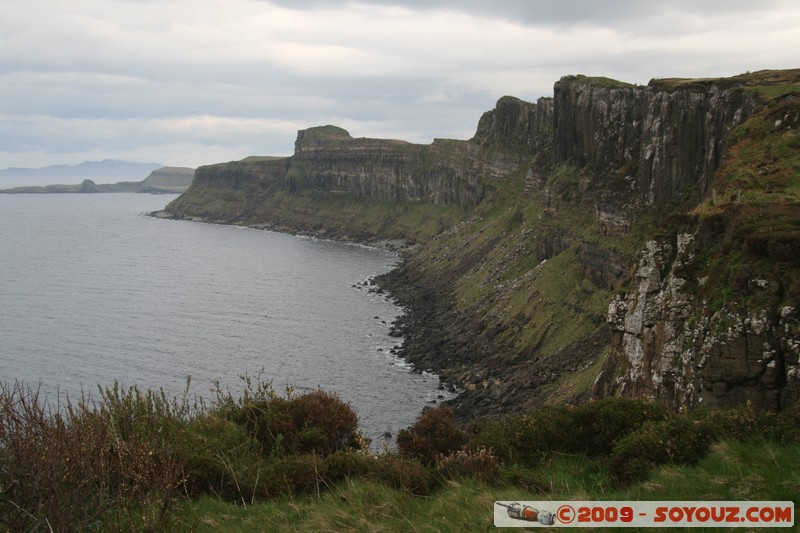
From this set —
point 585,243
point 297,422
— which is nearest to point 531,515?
point 297,422

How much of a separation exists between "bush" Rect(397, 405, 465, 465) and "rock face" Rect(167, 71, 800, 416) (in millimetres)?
10987

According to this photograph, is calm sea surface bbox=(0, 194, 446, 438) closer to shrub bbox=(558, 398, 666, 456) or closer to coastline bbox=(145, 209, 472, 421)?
coastline bbox=(145, 209, 472, 421)

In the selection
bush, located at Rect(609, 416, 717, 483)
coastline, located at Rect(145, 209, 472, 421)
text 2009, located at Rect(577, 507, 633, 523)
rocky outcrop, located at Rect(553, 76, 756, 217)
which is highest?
rocky outcrop, located at Rect(553, 76, 756, 217)

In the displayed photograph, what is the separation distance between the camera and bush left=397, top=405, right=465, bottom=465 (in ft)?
77.9

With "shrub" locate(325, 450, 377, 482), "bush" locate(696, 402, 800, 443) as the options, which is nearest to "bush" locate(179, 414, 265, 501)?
"shrub" locate(325, 450, 377, 482)

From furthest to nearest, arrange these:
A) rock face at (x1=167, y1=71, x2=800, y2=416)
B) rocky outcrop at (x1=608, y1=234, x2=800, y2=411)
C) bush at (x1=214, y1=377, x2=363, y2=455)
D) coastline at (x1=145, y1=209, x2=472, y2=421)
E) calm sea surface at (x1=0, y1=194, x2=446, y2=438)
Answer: calm sea surface at (x1=0, y1=194, x2=446, y2=438) < coastline at (x1=145, y1=209, x2=472, y2=421) < rock face at (x1=167, y1=71, x2=800, y2=416) < rocky outcrop at (x1=608, y1=234, x2=800, y2=411) < bush at (x1=214, y1=377, x2=363, y2=455)

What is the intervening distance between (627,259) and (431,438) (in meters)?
51.9

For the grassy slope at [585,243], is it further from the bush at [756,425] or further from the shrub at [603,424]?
the bush at [756,425]

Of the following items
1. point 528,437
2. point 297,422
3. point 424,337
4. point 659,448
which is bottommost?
point 424,337

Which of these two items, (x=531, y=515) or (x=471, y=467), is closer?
(x=531, y=515)

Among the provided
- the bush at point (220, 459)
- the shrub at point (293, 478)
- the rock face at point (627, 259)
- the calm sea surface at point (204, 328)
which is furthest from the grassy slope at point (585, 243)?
the bush at point (220, 459)

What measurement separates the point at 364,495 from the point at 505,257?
92.6m

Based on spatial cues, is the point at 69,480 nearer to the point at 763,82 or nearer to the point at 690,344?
the point at 690,344

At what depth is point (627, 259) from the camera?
232ft
